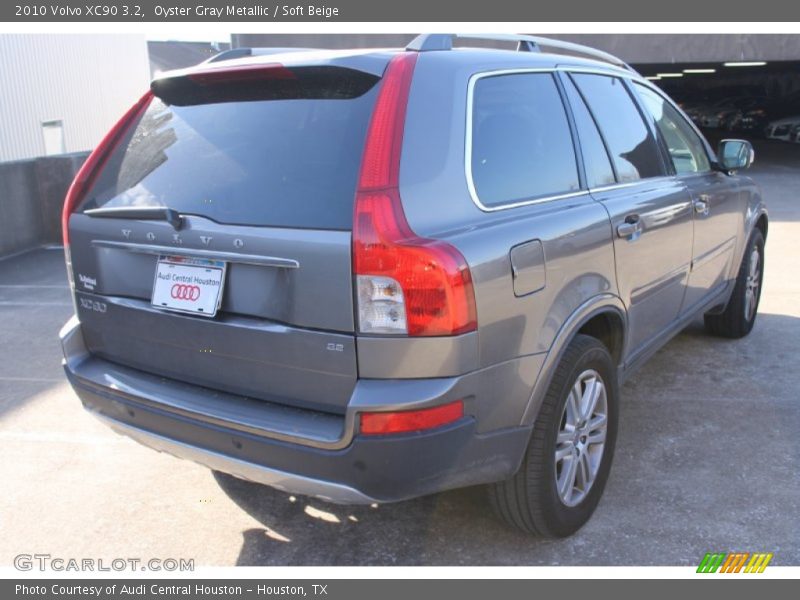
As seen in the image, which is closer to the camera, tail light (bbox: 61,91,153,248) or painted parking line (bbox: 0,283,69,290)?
tail light (bbox: 61,91,153,248)

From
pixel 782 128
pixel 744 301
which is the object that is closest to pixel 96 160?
pixel 744 301

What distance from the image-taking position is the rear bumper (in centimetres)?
229

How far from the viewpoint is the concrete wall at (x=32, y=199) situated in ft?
30.0

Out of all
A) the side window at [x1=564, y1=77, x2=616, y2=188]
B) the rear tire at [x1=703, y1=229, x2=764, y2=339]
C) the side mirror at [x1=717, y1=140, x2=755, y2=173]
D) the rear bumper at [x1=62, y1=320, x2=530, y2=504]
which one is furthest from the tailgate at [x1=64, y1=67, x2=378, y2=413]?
the rear tire at [x1=703, y1=229, x2=764, y2=339]

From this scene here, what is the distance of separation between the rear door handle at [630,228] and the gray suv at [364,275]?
0.06ft

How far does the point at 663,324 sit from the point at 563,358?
1.36m

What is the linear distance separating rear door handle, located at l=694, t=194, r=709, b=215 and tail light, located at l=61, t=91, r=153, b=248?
2.86m

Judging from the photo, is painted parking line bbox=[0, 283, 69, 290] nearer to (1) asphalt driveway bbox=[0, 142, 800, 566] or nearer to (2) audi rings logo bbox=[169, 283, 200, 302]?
(1) asphalt driveway bbox=[0, 142, 800, 566]

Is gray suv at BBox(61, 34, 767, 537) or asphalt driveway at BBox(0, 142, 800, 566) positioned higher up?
gray suv at BBox(61, 34, 767, 537)

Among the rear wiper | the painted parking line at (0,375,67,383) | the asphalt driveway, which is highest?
the rear wiper

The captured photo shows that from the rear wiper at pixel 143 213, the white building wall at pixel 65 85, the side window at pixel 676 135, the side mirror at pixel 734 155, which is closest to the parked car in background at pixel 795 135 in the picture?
the white building wall at pixel 65 85

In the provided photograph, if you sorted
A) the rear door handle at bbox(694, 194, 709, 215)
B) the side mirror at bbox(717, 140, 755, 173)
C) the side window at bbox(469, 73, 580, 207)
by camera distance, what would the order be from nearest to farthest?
the side window at bbox(469, 73, 580, 207) → the rear door handle at bbox(694, 194, 709, 215) → the side mirror at bbox(717, 140, 755, 173)

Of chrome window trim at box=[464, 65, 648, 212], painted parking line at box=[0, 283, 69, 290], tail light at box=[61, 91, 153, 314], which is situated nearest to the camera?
chrome window trim at box=[464, 65, 648, 212]
